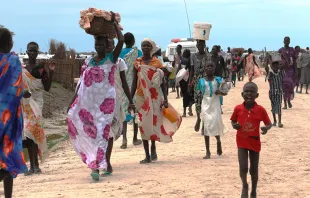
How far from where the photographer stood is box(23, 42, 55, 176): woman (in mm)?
8195

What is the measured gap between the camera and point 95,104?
7688 millimetres

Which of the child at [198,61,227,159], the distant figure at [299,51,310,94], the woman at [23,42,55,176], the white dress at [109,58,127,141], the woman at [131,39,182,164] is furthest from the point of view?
the distant figure at [299,51,310,94]

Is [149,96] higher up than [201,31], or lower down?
lower down

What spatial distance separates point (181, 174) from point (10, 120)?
2819 millimetres

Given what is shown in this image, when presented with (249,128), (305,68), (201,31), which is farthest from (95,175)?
(305,68)

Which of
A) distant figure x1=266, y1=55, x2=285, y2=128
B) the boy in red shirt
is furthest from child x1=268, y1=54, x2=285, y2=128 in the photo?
the boy in red shirt

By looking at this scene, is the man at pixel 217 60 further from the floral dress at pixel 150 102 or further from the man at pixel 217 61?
the floral dress at pixel 150 102

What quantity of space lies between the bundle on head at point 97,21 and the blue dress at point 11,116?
1687 mm

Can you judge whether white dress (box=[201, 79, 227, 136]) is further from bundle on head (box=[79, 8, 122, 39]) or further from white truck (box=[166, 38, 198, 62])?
white truck (box=[166, 38, 198, 62])

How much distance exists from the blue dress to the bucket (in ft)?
17.9

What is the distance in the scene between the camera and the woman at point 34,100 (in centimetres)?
820

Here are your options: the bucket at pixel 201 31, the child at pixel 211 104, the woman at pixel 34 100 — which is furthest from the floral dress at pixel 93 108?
the bucket at pixel 201 31

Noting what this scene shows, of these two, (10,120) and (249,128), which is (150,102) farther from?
(10,120)

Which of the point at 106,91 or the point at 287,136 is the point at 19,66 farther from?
the point at 287,136
